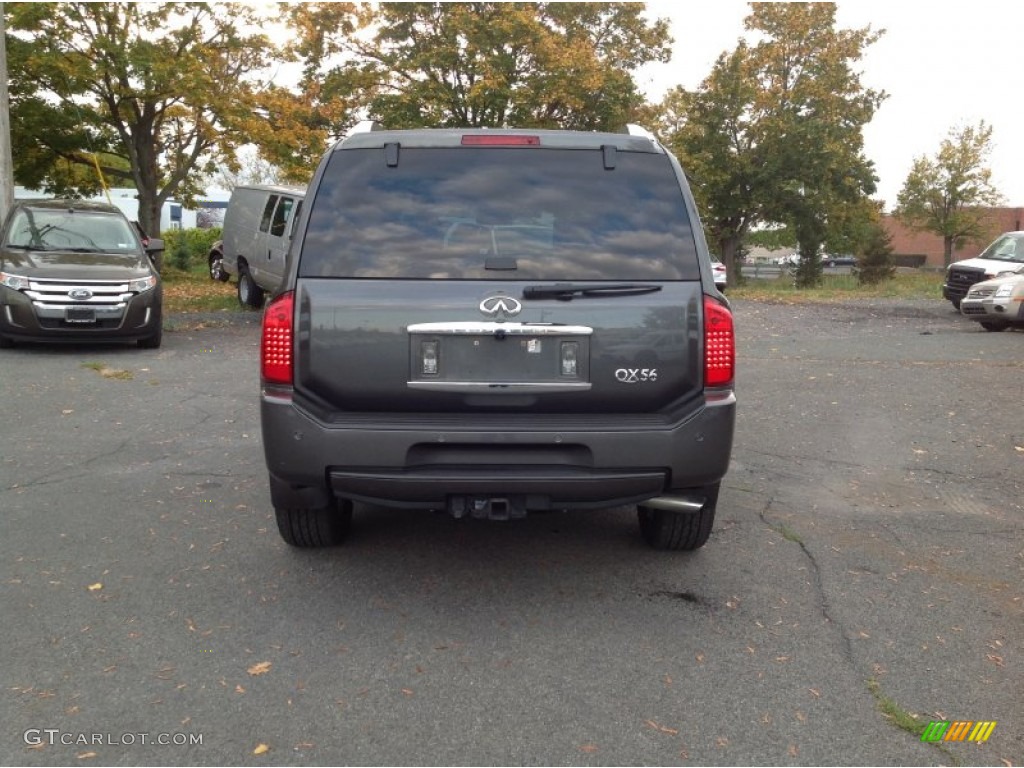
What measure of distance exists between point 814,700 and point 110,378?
864 cm

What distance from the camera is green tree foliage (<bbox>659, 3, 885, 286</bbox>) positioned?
4091 cm

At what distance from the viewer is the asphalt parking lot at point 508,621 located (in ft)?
9.78

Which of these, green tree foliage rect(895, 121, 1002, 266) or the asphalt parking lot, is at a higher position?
green tree foliage rect(895, 121, 1002, 266)

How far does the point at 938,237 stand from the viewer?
2758 inches

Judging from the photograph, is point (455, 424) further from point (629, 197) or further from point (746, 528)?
point (746, 528)

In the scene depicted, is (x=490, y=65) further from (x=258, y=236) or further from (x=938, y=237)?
(x=938, y=237)

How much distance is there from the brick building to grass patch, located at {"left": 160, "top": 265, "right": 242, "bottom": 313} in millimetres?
43527

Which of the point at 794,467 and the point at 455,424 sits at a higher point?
the point at 455,424

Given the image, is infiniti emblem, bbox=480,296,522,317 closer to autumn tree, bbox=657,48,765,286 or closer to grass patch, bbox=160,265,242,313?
grass patch, bbox=160,265,242,313

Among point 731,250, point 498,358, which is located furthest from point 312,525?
point 731,250

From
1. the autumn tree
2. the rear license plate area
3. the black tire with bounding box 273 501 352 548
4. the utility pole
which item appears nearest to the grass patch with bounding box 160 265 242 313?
the utility pole

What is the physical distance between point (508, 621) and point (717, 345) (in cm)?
145

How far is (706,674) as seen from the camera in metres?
3.41

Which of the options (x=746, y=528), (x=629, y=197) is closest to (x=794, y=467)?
(x=746, y=528)
